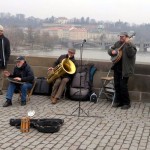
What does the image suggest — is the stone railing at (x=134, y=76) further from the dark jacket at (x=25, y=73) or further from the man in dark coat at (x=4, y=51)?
the dark jacket at (x=25, y=73)

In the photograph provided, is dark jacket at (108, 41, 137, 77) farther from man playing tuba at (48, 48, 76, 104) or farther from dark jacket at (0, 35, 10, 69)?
dark jacket at (0, 35, 10, 69)

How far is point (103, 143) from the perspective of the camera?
6.50 metres

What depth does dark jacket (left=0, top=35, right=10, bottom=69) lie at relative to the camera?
1044cm

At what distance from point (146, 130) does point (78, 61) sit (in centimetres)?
395

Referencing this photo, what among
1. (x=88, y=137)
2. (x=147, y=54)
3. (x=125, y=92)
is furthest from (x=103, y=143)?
(x=147, y=54)

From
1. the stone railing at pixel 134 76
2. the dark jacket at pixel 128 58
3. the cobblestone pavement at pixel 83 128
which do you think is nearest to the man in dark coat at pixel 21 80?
the cobblestone pavement at pixel 83 128

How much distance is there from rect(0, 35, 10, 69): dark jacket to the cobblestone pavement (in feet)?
3.42

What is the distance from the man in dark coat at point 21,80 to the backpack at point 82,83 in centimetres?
116

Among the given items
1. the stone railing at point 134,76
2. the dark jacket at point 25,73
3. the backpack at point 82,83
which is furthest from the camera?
the stone railing at point 134,76

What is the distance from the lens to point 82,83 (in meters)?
10.2

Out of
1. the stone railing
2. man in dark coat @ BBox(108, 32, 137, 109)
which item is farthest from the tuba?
man in dark coat @ BBox(108, 32, 137, 109)

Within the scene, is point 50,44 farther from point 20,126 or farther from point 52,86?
point 20,126

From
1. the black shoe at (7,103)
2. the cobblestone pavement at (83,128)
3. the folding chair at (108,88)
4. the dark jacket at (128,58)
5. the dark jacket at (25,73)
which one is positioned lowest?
the cobblestone pavement at (83,128)

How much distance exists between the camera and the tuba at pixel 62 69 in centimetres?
989
